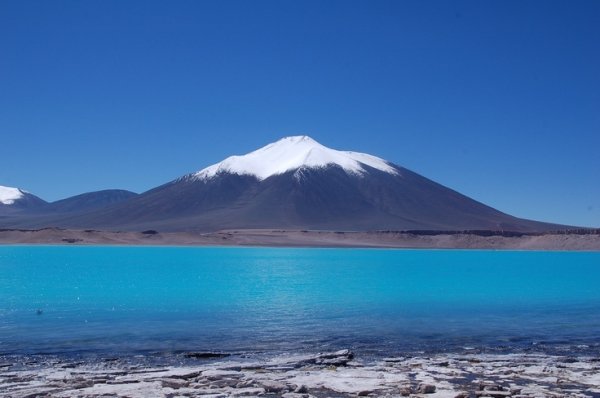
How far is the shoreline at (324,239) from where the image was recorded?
87750 mm

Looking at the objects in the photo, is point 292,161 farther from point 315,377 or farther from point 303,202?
point 315,377

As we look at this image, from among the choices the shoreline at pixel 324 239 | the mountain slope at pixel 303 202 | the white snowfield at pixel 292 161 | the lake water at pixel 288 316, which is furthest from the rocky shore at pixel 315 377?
the white snowfield at pixel 292 161

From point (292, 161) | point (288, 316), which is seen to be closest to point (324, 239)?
point (292, 161)

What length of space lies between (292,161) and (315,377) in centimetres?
15635

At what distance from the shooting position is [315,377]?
10.1 m

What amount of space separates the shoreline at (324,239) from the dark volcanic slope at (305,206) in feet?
50.6

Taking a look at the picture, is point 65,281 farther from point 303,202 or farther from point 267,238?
point 303,202

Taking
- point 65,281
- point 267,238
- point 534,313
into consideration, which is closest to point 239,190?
point 267,238

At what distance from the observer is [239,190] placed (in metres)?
148

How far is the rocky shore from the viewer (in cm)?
908

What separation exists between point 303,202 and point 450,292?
10901 centimetres

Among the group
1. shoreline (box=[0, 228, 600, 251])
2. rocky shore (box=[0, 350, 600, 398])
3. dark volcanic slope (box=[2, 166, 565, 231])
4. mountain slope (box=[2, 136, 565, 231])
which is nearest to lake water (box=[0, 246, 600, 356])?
rocky shore (box=[0, 350, 600, 398])

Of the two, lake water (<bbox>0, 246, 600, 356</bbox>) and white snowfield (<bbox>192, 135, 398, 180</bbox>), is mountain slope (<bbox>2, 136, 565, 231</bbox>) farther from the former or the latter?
lake water (<bbox>0, 246, 600, 356</bbox>)

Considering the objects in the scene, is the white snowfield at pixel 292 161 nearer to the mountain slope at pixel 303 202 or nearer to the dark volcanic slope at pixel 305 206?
the mountain slope at pixel 303 202
